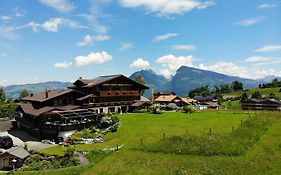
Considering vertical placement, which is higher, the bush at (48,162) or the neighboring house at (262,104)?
the neighboring house at (262,104)

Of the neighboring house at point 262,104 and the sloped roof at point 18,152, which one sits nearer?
the sloped roof at point 18,152

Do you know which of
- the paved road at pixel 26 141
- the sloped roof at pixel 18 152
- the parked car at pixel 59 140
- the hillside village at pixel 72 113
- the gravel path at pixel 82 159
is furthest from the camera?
the parked car at pixel 59 140

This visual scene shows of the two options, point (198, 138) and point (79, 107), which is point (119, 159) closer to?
point (198, 138)

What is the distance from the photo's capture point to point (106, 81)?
7250 cm

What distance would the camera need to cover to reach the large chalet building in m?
53.6

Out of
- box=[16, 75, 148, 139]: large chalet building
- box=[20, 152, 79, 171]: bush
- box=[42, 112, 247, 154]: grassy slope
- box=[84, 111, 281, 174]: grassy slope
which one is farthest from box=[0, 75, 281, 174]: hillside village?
box=[84, 111, 281, 174]: grassy slope

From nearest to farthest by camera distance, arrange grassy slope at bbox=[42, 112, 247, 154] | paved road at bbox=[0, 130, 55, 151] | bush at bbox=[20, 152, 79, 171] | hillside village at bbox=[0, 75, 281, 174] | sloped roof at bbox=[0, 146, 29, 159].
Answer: bush at bbox=[20, 152, 79, 171] < sloped roof at bbox=[0, 146, 29, 159] < grassy slope at bbox=[42, 112, 247, 154] < paved road at bbox=[0, 130, 55, 151] < hillside village at bbox=[0, 75, 281, 174]

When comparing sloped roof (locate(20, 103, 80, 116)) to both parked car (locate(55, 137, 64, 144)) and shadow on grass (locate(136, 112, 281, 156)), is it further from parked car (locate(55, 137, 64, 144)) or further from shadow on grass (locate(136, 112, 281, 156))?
shadow on grass (locate(136, 112, 281, 156))

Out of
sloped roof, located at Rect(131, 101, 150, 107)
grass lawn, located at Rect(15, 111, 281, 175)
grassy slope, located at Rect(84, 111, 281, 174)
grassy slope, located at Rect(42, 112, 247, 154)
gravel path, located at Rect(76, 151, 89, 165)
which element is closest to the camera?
grassy slope, located at Rect(84, 111, 281, 174)

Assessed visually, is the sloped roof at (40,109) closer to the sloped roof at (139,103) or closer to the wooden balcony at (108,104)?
the wooden balcony at (108,104)

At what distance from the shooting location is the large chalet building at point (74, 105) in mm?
53594

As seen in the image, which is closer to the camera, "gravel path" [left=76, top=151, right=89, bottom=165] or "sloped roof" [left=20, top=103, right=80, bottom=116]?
"gravel path" [left=76, top=151, right=89, bottom=165]

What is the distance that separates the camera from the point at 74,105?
6731cm

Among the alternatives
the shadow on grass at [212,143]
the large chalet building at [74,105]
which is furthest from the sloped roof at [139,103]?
the shadow on grass at [212,143]
